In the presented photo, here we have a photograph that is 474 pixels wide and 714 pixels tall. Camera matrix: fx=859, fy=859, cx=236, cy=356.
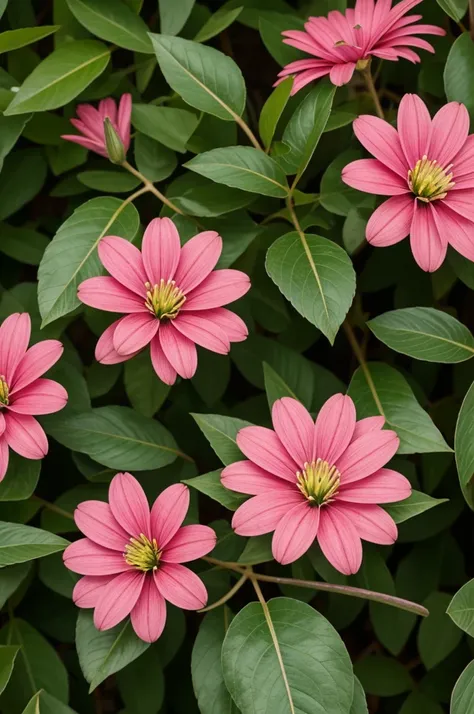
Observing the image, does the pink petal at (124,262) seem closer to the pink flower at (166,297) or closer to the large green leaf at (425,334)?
the pink flower at (166,297)

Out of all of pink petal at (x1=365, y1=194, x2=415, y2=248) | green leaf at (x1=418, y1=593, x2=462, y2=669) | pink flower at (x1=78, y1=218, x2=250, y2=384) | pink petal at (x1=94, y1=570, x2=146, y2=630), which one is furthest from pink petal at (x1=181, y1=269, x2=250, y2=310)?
green leaf at (x1=418, y1=593, x2=462, y2=669)

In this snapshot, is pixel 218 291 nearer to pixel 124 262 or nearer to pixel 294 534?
pixel 124 262

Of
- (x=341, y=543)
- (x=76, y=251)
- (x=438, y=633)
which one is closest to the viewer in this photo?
(x=341, y=543)

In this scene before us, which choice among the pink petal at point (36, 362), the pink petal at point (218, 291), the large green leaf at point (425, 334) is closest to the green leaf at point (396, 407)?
the large green leaf at point (425, 334)

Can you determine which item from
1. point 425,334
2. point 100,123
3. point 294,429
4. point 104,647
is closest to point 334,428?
point 294,429

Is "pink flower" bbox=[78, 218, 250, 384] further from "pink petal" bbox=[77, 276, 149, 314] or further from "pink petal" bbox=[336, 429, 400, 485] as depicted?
"pink petal" bbox=[336, 429, 400, 485]

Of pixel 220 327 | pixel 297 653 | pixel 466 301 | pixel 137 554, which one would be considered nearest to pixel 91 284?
pixel 220 327

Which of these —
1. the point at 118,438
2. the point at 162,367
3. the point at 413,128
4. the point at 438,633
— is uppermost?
the point at 413,128
